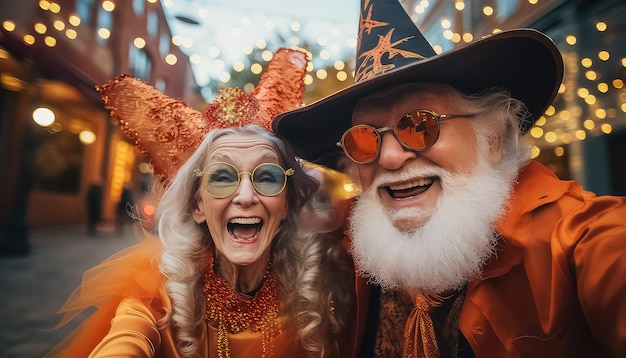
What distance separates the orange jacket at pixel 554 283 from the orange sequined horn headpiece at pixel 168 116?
142cm

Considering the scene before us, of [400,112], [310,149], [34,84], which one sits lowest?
[310,149]

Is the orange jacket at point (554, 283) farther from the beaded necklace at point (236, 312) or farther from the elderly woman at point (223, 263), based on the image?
the beaded necklace at point (236, 312)

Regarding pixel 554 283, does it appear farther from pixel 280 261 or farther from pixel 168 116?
pixel 168 116

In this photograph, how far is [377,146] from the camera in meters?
1.85

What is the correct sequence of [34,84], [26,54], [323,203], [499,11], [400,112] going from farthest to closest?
[34,84] < [26,54] < [499,11] < [323,203] < [400,112]

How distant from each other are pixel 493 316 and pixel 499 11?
3.98m

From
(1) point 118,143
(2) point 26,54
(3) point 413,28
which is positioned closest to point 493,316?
(3) point 413,28

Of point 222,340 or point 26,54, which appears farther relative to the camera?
point 26,54

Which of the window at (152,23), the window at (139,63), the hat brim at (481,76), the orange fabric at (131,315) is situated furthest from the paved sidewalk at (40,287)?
the window at (152,23)

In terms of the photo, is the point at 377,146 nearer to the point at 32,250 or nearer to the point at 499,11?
the point at 499,11

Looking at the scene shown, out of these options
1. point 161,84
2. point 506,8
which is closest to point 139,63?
point 161,84

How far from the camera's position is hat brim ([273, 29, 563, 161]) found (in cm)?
161

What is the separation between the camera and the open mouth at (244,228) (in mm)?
1913

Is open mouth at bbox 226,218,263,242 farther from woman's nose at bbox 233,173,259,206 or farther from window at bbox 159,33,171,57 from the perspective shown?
window at bbox 159,33,171,57
